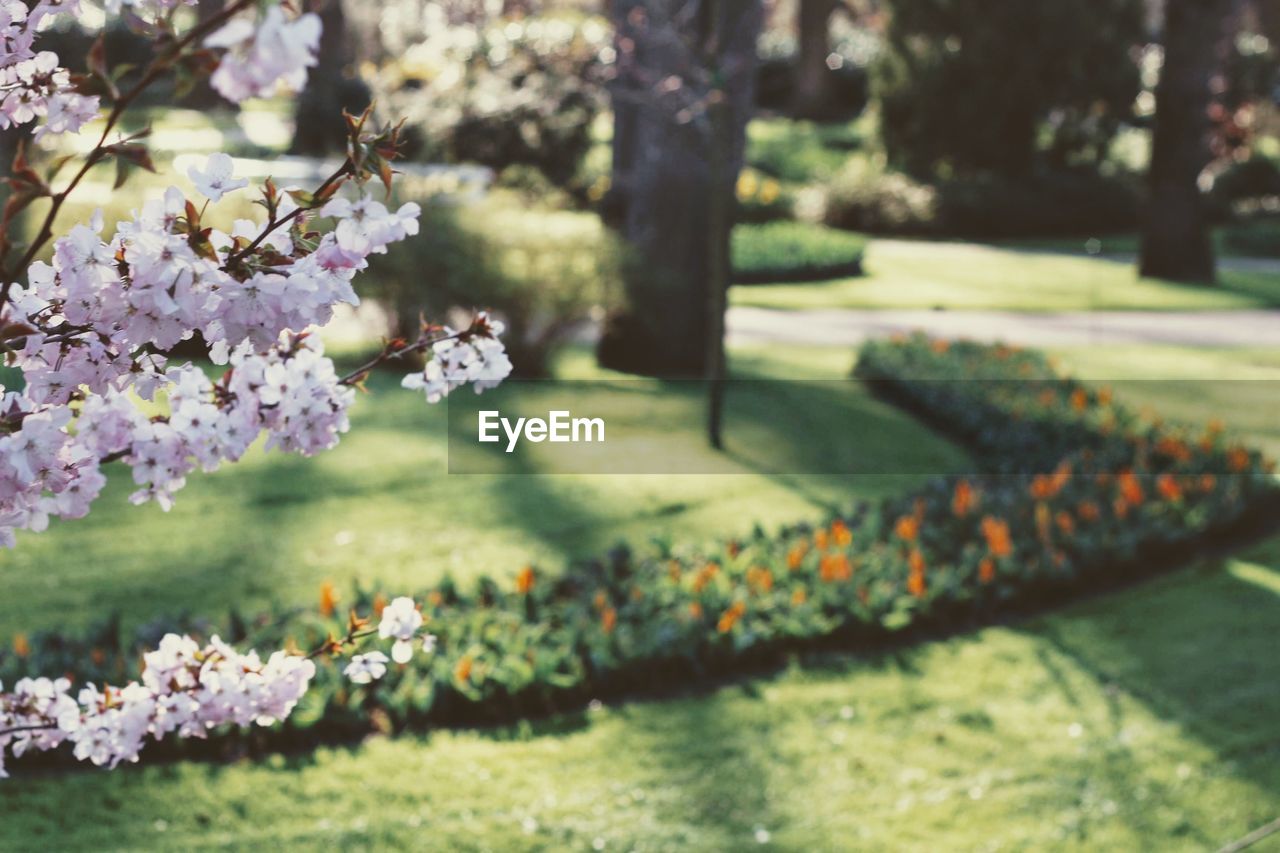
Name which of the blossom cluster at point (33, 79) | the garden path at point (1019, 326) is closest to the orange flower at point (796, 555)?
the blossom cluster at point (33, 79)

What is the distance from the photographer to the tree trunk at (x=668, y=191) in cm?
873

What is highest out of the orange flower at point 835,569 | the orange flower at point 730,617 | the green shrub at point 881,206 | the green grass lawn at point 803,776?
the green shrub at point 881,206

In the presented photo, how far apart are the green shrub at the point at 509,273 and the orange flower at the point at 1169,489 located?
3643mm

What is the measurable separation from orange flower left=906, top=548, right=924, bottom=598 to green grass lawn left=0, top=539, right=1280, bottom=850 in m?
0.28

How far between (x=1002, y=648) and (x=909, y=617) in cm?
34

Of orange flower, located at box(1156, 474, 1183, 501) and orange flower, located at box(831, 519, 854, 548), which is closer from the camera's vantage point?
orange flower, located at box(831, 519, 854, 548)

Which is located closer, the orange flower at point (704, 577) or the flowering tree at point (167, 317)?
the flowering tree at point (167, 317)

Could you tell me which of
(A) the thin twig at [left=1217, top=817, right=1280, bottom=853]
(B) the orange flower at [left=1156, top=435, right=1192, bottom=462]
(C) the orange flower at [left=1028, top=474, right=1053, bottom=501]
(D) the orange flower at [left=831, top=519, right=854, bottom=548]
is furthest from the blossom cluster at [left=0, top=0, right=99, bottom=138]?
(B) the orange flower at [left=1156, top=435, right=1192, bottom=462]

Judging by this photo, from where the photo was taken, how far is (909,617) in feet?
16.9

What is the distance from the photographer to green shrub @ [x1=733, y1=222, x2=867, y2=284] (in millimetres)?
13494

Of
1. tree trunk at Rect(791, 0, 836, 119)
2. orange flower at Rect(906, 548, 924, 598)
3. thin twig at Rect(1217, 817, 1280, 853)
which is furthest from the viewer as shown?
tree trunk at Rect(791, 0, 836, 119)

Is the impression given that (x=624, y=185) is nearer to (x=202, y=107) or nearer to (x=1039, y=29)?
(x=1039, y=29)

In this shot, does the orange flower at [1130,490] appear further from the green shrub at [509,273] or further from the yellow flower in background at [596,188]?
the yellow flower in background at [596,188]

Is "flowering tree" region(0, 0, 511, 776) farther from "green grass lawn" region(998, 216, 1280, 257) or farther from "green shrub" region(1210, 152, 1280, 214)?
"green shrub" region(1210, 152, 1280, 214)
